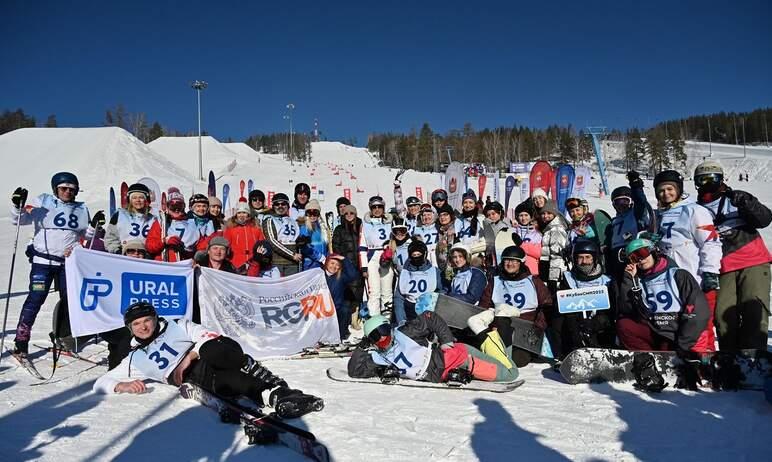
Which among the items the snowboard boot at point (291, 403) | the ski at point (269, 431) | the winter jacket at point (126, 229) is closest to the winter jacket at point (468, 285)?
the snowboard boot at point (291, 403)

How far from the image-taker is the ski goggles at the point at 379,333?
4.63 metres

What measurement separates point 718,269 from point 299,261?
5.05 m

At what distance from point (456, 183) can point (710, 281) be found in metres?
7.31

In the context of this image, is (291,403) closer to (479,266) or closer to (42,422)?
(42,422)

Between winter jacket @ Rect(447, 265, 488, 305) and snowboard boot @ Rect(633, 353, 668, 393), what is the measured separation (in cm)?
189

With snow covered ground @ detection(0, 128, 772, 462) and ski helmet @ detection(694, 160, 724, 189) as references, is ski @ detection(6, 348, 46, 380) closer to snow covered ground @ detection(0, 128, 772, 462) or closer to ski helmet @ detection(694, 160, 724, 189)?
snow covered ground @ detection(0, 128, 772, 462)

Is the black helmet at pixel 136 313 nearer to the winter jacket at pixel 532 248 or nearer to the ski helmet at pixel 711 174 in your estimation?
the winter jacket at pixel 532 248

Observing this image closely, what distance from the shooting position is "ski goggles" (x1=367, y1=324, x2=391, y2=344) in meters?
4.63

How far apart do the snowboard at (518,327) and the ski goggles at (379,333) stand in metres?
1.03

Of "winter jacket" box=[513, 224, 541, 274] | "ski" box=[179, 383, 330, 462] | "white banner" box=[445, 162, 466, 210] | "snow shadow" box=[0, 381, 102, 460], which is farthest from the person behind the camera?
"white banner" box=[445, 162, 466, 210]

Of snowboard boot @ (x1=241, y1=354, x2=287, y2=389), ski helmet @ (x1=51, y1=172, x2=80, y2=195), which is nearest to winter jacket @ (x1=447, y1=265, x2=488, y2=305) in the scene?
snowboard boot @ (x1=241, y1=354, x2=287, y2=389)

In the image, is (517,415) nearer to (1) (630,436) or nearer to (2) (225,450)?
(1) (630,436)

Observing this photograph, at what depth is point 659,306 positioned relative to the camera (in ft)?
15.1

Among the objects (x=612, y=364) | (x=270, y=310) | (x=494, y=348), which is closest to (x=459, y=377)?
(x=494, y=348)
